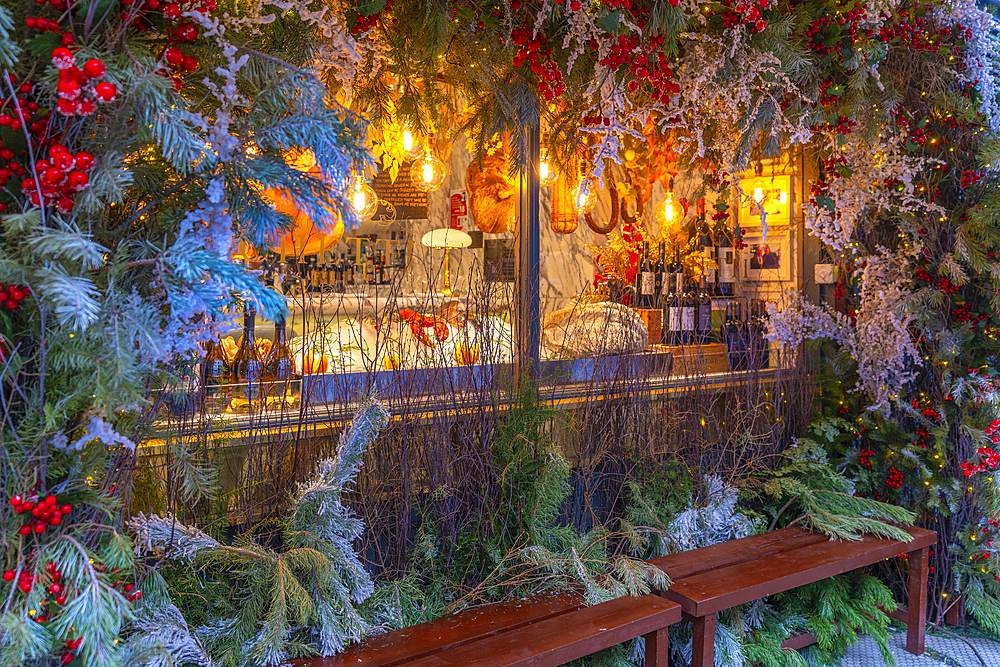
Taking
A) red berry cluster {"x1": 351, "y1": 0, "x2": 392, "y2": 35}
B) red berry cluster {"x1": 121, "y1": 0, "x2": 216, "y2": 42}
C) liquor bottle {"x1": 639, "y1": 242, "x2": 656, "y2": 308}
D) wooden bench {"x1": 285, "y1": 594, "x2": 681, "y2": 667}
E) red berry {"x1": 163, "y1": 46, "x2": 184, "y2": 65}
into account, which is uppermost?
red berry cluster {"x1": 351, "y1": 0, "x2": 392, "y2": 35}

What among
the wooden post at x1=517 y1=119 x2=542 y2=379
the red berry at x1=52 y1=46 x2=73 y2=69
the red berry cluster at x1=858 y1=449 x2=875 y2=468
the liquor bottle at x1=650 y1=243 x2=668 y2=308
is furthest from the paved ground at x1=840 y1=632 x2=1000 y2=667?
the red berry at x1=52 y1=46 x2=73 y2=69

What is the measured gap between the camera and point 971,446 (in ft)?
9.78

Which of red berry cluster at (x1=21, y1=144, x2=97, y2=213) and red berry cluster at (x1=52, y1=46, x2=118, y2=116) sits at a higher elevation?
red berry cluster at (x1=52, y1=46, x2=118, y2=116)

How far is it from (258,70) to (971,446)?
2.96 meters

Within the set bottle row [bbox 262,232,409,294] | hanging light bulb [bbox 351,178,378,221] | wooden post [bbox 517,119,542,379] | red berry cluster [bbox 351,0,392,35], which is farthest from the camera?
hanging light bulb [bbox 351,178,378,221]

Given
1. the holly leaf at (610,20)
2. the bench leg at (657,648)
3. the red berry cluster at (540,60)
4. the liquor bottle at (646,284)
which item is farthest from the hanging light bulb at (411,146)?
the bench leg at (657,648)

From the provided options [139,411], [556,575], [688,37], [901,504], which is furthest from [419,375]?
[901,504]

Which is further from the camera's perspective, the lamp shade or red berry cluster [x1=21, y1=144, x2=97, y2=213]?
the lamp shade

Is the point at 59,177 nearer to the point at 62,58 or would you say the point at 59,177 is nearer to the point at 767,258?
the point at 62,58

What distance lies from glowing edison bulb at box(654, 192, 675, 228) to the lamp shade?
1219mm

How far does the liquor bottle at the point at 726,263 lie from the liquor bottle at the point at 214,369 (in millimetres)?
2463

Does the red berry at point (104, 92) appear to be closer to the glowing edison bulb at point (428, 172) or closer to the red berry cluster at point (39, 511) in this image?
the red berry cluster at point (39, 511)

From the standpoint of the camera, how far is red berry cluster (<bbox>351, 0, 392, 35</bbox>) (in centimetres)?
200

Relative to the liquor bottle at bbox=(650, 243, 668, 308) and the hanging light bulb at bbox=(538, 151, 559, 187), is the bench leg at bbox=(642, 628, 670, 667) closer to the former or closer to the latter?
the liquor bottle at bbox=(650, 243, 668, 308)
